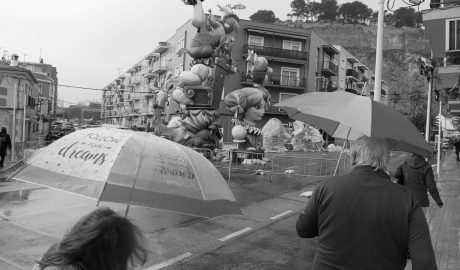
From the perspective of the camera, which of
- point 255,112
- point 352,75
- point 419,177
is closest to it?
point 419,177

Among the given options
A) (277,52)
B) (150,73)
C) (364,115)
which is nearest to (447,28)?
(364,115)

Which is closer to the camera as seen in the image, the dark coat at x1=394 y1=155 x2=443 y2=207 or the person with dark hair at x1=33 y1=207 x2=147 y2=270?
the person with dark hair at x1=33 y1=207 x2=147 y2=270

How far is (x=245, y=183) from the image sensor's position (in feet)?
42.1

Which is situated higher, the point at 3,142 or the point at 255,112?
the point at 255,112

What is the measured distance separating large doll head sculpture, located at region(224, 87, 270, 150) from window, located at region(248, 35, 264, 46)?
2670cm

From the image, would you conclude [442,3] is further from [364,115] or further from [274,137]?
[274,137]

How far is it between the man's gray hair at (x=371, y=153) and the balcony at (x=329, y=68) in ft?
160

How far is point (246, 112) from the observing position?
1853 cm

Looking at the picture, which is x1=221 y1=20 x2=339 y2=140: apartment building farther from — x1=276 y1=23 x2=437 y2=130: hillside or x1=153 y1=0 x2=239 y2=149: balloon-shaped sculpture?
x1=276 y1=23 x2=437 y2=130: hillside

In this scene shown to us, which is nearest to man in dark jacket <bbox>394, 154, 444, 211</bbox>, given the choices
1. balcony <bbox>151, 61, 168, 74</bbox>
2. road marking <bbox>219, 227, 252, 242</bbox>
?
road marking <bbox>219, 227, 252, 242</bbox>

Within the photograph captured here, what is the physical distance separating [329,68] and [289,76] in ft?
24.7

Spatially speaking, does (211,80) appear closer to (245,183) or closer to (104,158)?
(245,183)

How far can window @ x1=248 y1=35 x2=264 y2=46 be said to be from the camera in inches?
1743

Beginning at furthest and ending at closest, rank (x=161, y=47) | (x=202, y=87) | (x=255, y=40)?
(x=161, y=47), (x=255, y=40), (x=202, y=87)
